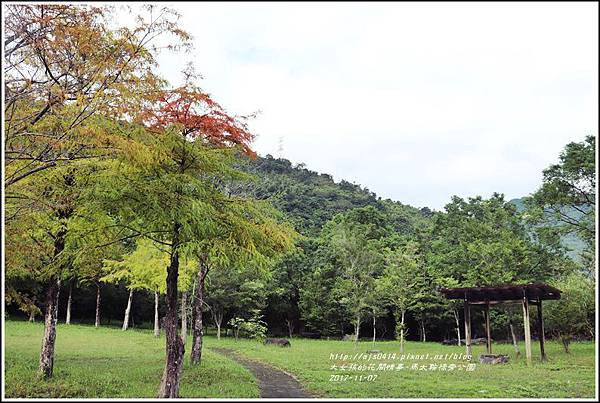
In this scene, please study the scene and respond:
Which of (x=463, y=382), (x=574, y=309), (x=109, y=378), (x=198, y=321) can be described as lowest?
(x=463, y=382)

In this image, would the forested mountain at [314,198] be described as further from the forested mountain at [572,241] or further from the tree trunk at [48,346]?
the tree trunk at [48,346]

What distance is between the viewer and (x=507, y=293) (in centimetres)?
1958

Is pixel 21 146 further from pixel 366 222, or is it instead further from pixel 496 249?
pixel 366 222

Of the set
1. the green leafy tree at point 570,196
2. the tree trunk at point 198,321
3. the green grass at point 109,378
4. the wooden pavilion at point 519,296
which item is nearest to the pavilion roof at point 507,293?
the wooden pavilion at point 519,296

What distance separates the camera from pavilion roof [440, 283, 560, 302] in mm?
18125

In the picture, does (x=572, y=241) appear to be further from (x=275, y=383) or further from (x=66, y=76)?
(x=66, y=76)

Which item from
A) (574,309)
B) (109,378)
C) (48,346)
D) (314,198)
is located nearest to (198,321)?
(109,378)

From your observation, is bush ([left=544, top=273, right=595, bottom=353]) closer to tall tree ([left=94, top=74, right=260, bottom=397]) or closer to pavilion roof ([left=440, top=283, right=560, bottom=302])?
pavilion roof ([left=440, top=283, right=560, bottom=302])

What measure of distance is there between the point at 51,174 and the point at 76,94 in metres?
3.64

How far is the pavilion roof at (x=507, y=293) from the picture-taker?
18125mm

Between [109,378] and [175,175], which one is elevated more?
[175,175]

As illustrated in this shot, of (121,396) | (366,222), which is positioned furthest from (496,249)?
(121,396)

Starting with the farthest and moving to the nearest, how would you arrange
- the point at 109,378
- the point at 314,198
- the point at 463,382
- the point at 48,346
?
the point at 314,198 → the point at 463,382 → the point at 109,378 → the point at 48,346

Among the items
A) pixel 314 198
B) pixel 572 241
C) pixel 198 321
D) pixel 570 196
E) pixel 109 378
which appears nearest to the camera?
pixel 109 378
